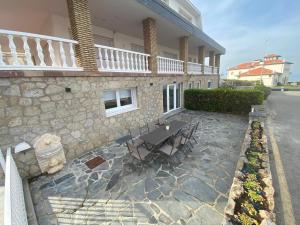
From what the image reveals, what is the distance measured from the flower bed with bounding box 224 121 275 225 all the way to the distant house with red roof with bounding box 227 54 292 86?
128 feet

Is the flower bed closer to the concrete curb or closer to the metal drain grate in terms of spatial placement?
the concrete curb

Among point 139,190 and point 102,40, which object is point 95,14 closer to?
point 102,40

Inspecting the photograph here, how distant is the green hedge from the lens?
29.9ft

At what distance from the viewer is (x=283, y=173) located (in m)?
3.80

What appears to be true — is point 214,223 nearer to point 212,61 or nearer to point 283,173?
point 283,173

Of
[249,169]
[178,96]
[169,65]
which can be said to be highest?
[169,65]

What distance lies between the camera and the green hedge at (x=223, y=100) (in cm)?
912

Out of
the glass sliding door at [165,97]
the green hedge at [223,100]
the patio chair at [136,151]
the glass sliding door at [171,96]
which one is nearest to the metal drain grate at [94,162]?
the patio chair at [136,151]

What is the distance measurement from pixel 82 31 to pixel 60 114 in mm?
2850

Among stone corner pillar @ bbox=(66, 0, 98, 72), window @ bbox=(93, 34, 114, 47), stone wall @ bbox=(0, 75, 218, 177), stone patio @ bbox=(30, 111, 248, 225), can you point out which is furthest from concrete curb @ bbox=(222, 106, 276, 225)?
window @ bbox=(93, 34, 114, 47)

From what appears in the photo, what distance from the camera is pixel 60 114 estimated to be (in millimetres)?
4406

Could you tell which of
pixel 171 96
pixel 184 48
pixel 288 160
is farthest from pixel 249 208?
pixel 184 48

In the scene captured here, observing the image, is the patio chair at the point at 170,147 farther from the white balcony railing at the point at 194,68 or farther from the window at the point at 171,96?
the white balcony railing at the point at 194,68

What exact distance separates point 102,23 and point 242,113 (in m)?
10.2
